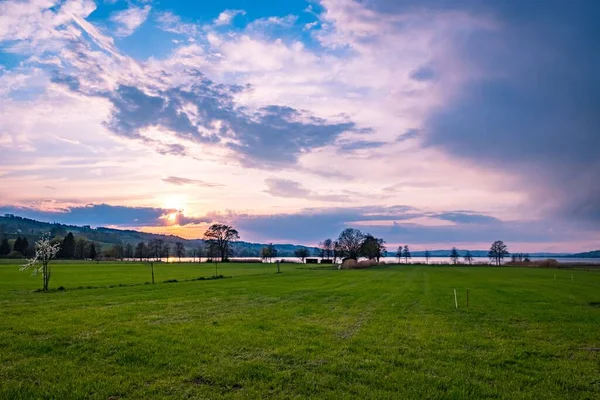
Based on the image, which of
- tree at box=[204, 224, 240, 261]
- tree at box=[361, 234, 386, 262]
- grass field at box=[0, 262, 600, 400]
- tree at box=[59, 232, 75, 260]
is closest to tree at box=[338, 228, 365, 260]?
tree at box=[361, 234, 386, 262]

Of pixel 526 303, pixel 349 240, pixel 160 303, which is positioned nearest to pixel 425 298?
pixel 526 303

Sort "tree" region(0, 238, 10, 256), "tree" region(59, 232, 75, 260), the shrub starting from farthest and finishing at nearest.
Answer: "tree" region(59, 232, 75, 260)
"tree" region(0, 238, 10, 256)
the shrub

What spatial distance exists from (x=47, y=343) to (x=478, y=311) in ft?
71.8

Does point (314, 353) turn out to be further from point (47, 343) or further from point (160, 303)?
point (160, 303)

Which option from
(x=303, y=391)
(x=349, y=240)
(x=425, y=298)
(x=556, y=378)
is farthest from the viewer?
(x=349, y=240)

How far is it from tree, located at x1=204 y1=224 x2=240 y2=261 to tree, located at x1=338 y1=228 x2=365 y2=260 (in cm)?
3998

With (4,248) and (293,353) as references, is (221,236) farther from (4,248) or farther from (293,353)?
(293,353)

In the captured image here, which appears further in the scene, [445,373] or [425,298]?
[425,298]

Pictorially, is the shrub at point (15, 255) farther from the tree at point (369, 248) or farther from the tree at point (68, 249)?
the tree at point (369, 248)

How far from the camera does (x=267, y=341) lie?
48.6 ft

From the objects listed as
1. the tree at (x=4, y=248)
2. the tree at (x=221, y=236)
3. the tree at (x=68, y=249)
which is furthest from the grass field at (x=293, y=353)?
the tree at (x=4, y=248)

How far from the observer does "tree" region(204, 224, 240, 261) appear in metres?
151

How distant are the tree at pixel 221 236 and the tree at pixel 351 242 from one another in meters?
40.0

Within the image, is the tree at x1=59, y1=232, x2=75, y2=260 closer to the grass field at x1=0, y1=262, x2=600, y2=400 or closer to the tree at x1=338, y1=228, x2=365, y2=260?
the tree at x1=338, y1=228, x2=365, y2=260
